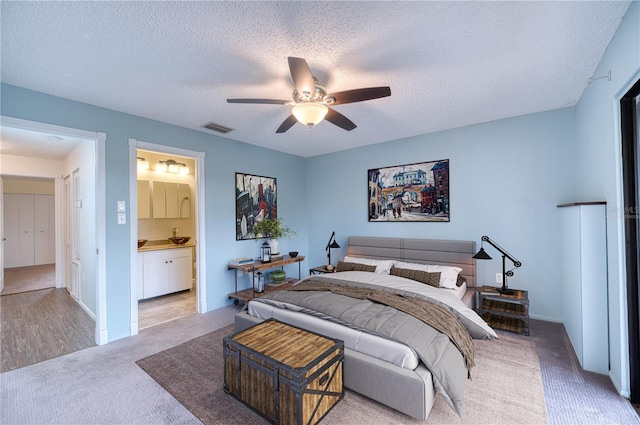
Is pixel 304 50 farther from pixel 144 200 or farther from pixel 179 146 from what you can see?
pixel 144 200

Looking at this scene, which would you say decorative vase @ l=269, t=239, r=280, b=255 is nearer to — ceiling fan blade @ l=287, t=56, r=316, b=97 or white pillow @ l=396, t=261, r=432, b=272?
white pillow @ l=396, t=261, r=432, b=272

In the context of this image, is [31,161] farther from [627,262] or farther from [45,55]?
[627,262]

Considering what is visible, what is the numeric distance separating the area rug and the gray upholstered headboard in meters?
1.13

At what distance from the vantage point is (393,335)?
1948mm

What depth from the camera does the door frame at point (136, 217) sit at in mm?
3266

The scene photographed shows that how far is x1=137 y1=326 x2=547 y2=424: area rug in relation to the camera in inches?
72.4

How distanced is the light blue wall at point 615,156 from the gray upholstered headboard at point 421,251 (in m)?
1.55

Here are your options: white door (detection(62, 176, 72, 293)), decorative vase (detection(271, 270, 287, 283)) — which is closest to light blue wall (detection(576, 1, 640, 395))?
decorative vase (detection(271, 270, 287, 283))

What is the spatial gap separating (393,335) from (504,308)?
2276 mm

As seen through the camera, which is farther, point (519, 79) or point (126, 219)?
point (126, 219)

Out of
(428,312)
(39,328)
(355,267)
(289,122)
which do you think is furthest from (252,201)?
(428,312)

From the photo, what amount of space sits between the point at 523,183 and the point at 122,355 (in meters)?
5.15

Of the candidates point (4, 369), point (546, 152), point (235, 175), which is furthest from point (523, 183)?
point (4, 369)

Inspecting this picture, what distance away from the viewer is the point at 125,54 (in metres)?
2.10
